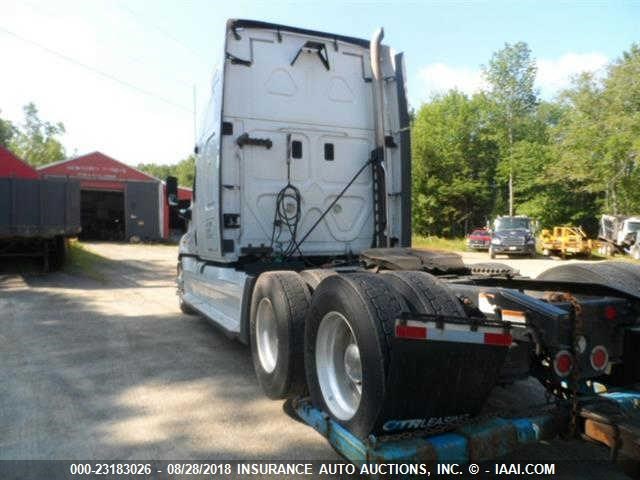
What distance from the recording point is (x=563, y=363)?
2729mm

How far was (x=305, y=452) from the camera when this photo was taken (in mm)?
3338

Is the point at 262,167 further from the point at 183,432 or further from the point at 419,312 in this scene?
the point at 419,312

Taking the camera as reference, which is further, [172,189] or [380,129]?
[172,189]

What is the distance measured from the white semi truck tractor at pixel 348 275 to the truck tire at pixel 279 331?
0.04 ft

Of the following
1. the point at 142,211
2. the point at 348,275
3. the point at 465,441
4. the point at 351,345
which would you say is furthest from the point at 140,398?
the point at 142,211

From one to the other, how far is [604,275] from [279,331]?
2.37 meters

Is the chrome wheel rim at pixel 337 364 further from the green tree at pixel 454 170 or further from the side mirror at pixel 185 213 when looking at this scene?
the green tree at pixel 454 170

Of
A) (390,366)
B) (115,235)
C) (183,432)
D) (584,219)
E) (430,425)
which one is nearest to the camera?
(390,366)

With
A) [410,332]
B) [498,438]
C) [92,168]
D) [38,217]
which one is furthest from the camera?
[92,168]

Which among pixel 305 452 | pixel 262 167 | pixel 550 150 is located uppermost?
pixel 550 150

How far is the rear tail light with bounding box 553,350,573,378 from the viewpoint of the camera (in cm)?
272

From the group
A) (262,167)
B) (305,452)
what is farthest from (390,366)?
(262,167)

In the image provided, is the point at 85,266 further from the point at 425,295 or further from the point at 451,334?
the point at 451,334

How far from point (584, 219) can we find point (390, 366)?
46.1m
